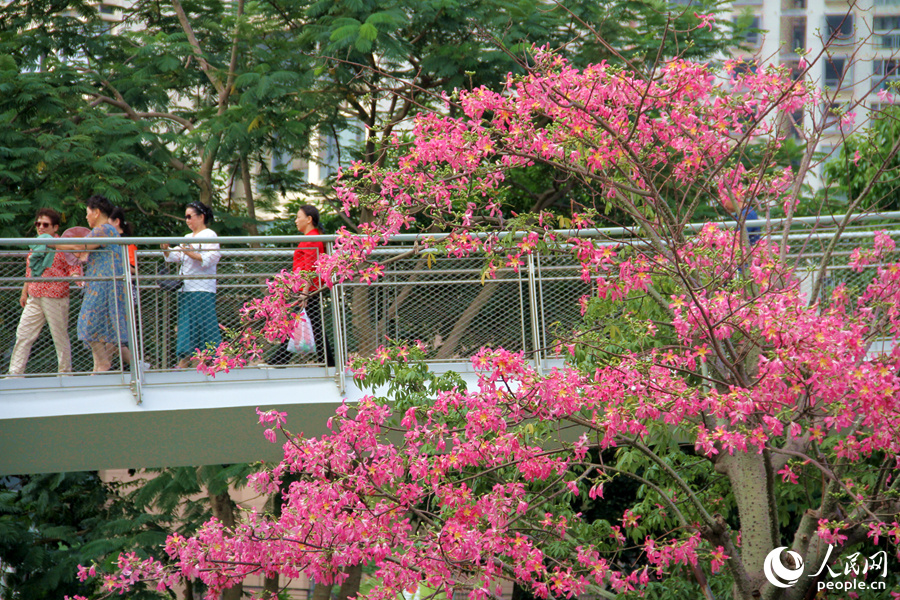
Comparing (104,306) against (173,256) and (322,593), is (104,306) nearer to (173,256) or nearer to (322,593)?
(173,256)

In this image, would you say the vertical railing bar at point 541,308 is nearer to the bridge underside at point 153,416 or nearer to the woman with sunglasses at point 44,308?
the bridge underside at point 153,416

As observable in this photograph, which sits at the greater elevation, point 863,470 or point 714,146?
point 714,146

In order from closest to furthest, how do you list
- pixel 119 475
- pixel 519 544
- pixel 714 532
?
pixel 519 544 → pixel 714 532 → pixel 119 475

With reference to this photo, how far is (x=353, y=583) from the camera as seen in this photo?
463 inches

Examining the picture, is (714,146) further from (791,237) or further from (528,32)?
(528,32)

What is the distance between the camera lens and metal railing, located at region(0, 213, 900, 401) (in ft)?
21.8

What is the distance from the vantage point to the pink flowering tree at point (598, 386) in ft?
14.1

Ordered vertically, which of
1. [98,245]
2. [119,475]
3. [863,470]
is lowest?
[119,475]

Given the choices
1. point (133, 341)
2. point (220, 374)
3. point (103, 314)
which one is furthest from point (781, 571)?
point (103, 314)

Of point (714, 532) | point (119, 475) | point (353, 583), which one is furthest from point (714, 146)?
point (119, 475)

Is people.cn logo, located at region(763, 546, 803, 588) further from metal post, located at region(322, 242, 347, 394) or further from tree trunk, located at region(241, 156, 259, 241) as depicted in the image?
tree trunk, located at region(241, 156, 259, 241)

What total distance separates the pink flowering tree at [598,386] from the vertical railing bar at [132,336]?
159 cm

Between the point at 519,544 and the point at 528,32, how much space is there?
6989 millimetres

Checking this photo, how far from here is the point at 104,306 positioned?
6.70 m
